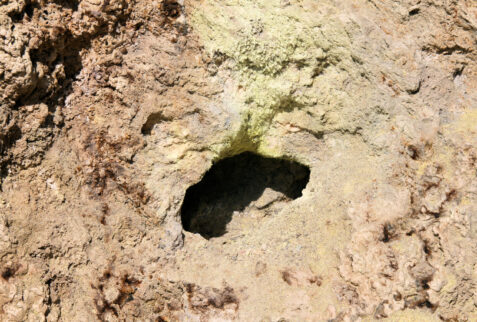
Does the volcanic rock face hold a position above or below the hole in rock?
above

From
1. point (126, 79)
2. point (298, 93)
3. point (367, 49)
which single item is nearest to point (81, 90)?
point (126, 79)

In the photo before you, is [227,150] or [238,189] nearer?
[227,150]

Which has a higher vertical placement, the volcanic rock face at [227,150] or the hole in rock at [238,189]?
the volcanic rock face at [227,150]

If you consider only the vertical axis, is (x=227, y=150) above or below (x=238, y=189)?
above

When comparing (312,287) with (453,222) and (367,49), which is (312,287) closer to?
(453,222)
